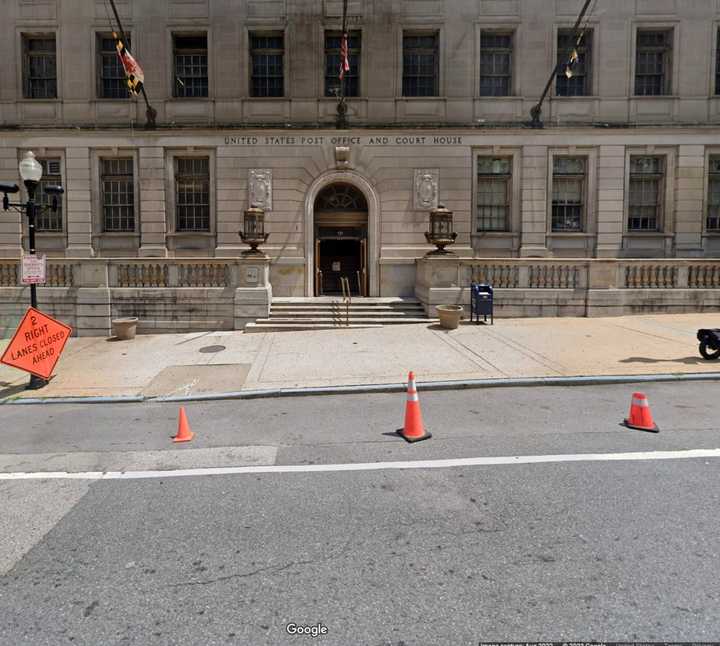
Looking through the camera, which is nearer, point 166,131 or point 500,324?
point 500,324

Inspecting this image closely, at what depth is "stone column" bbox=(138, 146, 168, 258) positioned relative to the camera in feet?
65.0

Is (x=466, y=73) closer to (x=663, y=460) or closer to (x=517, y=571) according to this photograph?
(x=663, y=460)

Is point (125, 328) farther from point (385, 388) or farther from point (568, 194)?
point (568, 194)

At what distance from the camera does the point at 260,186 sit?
64.1ft

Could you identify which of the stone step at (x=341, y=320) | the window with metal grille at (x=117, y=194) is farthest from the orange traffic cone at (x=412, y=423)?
the window with metal grille at (x=117, y=194)

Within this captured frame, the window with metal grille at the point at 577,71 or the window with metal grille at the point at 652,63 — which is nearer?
the window with metal grille at the point at 577,71

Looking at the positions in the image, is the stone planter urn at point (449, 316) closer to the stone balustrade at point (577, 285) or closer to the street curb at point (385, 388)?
the stone balustrade at point (577, 285)

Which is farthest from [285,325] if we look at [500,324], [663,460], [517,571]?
[517,571]

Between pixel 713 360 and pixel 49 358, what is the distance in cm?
1332

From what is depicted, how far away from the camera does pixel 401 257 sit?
19.6 meters

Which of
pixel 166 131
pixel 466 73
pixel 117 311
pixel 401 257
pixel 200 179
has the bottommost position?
pixel 117 311

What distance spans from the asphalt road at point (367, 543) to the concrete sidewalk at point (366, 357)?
294 cm

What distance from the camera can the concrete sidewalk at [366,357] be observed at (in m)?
9.30

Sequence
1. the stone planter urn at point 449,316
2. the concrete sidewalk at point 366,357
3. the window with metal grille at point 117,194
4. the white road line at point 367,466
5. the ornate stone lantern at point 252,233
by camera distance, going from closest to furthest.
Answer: the white road line at point 367,466 < the concrete sidewalk at point 366,357 < the stone planter urn at point 449,316 < the ornate stone lantern at point 252,233 < the window with metal grille at point 117,194
